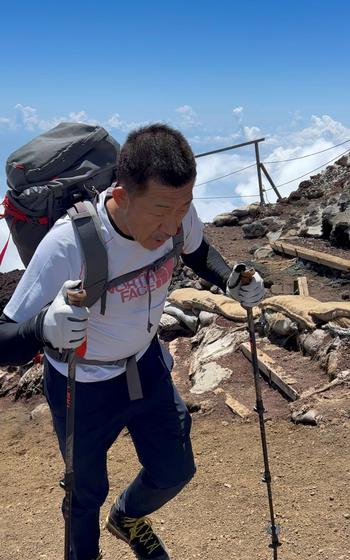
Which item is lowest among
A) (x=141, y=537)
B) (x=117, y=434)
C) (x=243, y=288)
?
(x=141, y=537)

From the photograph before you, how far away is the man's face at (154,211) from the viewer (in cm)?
273

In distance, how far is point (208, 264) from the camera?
3.94 m

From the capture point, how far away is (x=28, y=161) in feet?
9.93

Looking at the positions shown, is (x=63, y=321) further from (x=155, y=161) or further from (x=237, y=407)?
(x=237, y=407)

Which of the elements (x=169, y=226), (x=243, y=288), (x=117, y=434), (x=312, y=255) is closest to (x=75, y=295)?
(x=169, y=226)

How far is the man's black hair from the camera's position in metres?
2.69

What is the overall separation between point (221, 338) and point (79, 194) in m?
5.64

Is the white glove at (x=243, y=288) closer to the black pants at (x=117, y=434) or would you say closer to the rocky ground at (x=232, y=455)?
the black pants at (x=117, y=434)

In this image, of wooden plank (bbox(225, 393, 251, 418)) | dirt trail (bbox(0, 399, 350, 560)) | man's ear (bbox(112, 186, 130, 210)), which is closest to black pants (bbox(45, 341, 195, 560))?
man's ear (bbox(112, 186, 130, 210))

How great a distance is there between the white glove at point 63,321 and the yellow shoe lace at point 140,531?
1.57 meters

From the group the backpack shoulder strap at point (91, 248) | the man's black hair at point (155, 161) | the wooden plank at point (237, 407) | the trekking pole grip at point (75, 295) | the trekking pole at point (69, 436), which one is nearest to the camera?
the trekking pole grip at point (75, 295)

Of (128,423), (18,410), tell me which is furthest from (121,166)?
(18,410)

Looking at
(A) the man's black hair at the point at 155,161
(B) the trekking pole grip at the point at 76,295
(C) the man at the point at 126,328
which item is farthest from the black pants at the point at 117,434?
(A) the man's black hair at the point at 155,161

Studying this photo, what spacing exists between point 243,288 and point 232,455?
251 cm
